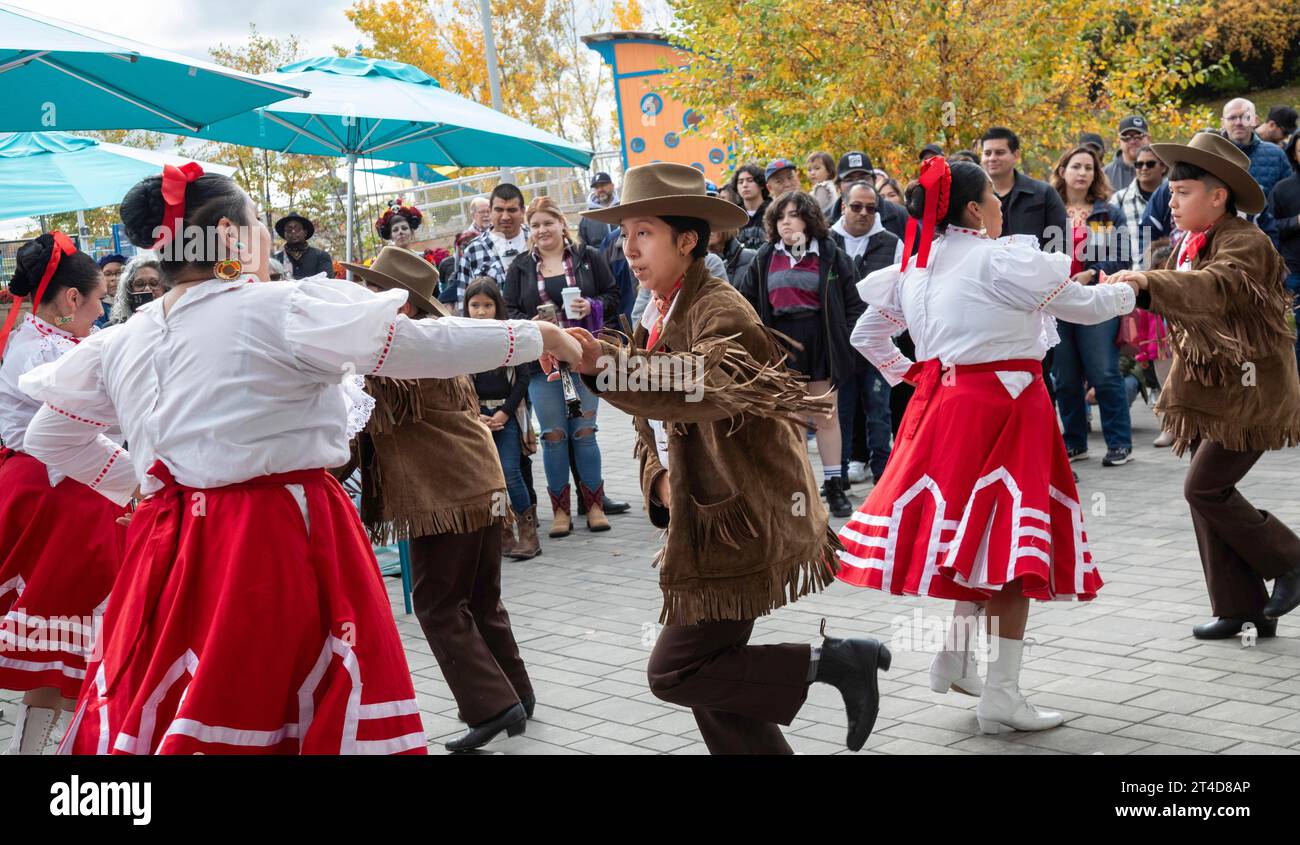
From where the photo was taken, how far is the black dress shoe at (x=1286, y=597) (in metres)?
5.59

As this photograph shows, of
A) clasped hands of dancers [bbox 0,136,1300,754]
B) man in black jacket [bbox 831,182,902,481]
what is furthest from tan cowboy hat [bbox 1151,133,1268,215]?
man in black jacket [bbox 831,182,902,481]

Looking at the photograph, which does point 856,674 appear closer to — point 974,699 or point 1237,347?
point 974,699

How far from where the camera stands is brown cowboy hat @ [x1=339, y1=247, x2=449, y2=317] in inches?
215

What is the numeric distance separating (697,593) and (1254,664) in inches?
106

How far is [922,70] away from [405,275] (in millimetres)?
8760

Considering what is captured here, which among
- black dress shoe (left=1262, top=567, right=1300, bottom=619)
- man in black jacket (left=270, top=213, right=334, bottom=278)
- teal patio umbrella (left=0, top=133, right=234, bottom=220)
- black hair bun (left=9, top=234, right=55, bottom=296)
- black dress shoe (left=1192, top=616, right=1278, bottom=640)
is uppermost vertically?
teal patio umbrella (left=0, top=133, right=234, bottom=220)

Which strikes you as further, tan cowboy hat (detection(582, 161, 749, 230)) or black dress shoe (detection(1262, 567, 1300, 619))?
black dress shoe (detection(1262, 567, 1300, 619))

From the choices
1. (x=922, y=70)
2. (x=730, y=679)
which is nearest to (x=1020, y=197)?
(x=922, y=70)

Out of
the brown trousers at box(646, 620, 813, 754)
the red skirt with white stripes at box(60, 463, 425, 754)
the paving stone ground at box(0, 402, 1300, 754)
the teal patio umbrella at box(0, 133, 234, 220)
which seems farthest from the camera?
the teal patio umbrella at box(0, 133, 234, 220)

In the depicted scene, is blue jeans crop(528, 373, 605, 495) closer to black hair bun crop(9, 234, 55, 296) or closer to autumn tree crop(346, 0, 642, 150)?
black hair bun crop(9, 234, 55, 296)

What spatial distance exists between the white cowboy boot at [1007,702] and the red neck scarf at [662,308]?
5.90ft

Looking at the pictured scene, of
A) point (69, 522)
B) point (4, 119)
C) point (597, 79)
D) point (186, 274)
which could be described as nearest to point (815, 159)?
point (4, 119)

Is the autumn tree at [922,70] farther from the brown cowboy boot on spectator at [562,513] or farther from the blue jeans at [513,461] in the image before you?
the blue jeans at [513,461]

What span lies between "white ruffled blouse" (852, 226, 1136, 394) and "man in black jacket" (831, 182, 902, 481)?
435 cm
